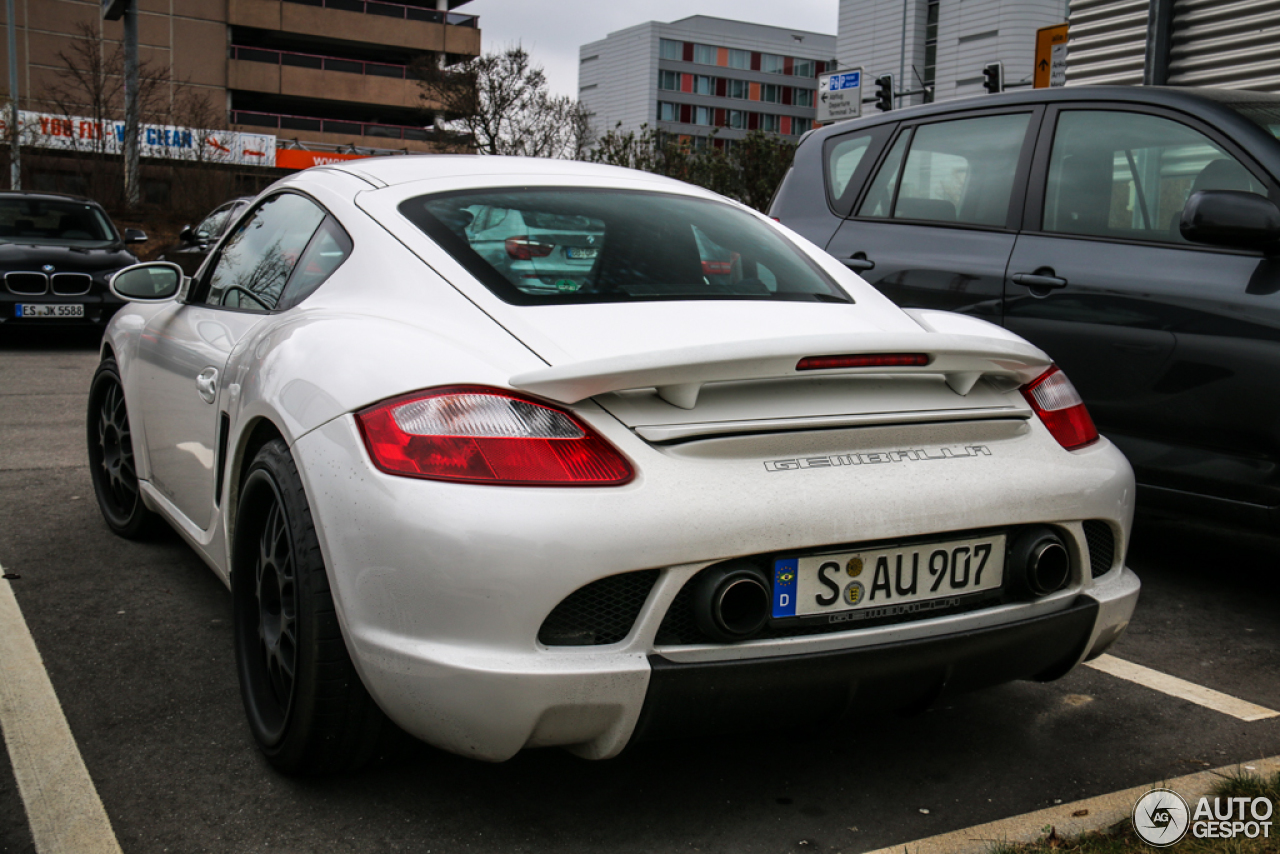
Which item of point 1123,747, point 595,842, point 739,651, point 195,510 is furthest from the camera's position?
point 195,510

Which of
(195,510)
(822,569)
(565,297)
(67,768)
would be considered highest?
A: (565,297)

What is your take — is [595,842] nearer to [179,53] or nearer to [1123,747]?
[1123,747]

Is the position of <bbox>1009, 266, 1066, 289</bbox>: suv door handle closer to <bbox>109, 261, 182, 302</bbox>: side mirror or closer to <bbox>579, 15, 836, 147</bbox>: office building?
<bbox>109, 261, 182, 302</bbox>: side mirror

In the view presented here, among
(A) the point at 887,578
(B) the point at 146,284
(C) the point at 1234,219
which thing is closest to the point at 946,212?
(C) the point at 1234,219

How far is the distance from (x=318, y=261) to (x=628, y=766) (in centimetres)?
146

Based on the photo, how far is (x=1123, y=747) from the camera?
2691mm

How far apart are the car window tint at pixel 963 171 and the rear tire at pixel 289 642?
3.13m

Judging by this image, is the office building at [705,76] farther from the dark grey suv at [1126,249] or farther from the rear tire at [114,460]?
the rear tire at [114,460]

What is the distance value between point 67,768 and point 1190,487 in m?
3.28

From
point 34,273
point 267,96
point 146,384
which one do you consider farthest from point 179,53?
point 146,384

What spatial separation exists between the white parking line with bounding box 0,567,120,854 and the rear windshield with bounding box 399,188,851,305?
1.32 meters

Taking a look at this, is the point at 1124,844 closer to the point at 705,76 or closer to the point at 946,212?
the point at 946,212

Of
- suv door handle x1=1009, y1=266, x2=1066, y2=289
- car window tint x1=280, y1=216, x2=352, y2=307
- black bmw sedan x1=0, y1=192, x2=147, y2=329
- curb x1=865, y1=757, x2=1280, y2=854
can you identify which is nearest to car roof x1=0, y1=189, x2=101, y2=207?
black bmw sedan x1=0, y1=192, x2=147, y2=329

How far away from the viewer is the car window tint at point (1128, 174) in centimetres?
399
